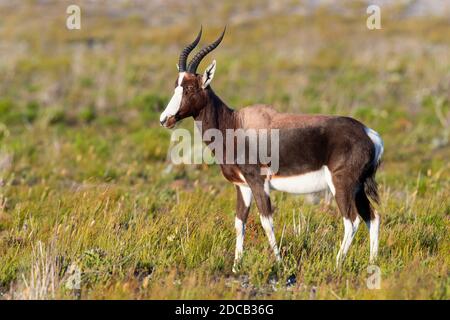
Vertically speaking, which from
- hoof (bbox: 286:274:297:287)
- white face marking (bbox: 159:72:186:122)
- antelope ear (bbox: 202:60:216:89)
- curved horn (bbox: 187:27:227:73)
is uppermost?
curved horn (bbox: 187:27:227:73)

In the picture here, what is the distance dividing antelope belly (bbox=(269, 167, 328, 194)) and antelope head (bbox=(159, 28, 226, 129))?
3.79 ft

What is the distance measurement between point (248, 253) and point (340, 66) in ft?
57.5

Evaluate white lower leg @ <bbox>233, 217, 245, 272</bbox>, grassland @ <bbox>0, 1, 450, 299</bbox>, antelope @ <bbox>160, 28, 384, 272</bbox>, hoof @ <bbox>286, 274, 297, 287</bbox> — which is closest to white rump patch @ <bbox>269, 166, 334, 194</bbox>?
antelope @ <bbox>160, 28, 384, 272</bbox>

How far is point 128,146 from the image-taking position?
14.4 metres

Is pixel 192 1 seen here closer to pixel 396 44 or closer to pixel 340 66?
pixel 396 44

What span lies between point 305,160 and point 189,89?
4.63 feet

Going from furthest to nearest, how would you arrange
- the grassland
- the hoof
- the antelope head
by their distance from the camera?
the antelope head < the hoof < the grassland

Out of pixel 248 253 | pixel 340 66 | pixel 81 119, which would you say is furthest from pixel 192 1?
pixel 248 253

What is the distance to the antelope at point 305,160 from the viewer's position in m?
6.92

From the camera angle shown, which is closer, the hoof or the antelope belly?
the hoof

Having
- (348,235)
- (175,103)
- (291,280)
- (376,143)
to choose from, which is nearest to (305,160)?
(376,143)

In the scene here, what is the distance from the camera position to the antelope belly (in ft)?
22.8

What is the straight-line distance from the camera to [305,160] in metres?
6.97

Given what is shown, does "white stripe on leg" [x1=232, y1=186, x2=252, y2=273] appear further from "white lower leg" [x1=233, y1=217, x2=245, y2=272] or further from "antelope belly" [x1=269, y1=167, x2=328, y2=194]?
"antelope belly" [x1=269, y1=167, x2=328, y2=194]
